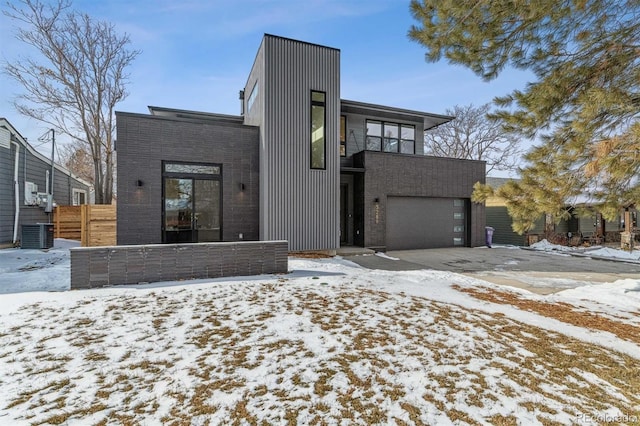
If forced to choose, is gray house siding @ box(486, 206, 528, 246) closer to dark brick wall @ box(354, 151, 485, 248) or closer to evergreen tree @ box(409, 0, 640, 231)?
dark brick wall @ box(354, 151, 485, 248)

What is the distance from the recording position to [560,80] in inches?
171

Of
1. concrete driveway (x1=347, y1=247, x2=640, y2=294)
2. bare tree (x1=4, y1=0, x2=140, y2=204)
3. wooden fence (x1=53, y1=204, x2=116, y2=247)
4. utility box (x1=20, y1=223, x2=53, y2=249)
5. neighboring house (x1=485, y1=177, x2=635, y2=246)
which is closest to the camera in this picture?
concrete driveway (x1=347, y1=247, x2=640, y2=294)

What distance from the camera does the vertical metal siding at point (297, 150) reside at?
9.03 m

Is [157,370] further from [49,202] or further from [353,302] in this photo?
[49,202]

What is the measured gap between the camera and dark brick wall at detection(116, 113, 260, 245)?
851 cm

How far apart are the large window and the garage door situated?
2405 mm

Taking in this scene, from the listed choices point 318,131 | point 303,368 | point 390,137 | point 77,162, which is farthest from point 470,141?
point 77,162

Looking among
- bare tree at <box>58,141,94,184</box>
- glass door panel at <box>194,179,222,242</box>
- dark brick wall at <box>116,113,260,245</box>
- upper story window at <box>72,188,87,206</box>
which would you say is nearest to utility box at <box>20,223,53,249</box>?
dark brick wall at <box>116,113,260,245</box>

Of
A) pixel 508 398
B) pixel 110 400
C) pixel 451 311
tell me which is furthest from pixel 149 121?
pixel 508 398

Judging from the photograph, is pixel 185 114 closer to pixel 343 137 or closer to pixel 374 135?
pixel 343 137

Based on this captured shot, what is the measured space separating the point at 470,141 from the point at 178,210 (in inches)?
897

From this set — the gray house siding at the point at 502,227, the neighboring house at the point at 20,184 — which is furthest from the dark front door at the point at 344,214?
the neighboring house at the point at 20,184

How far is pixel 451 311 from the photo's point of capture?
14.1ft

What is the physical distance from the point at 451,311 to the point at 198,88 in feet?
36.7
